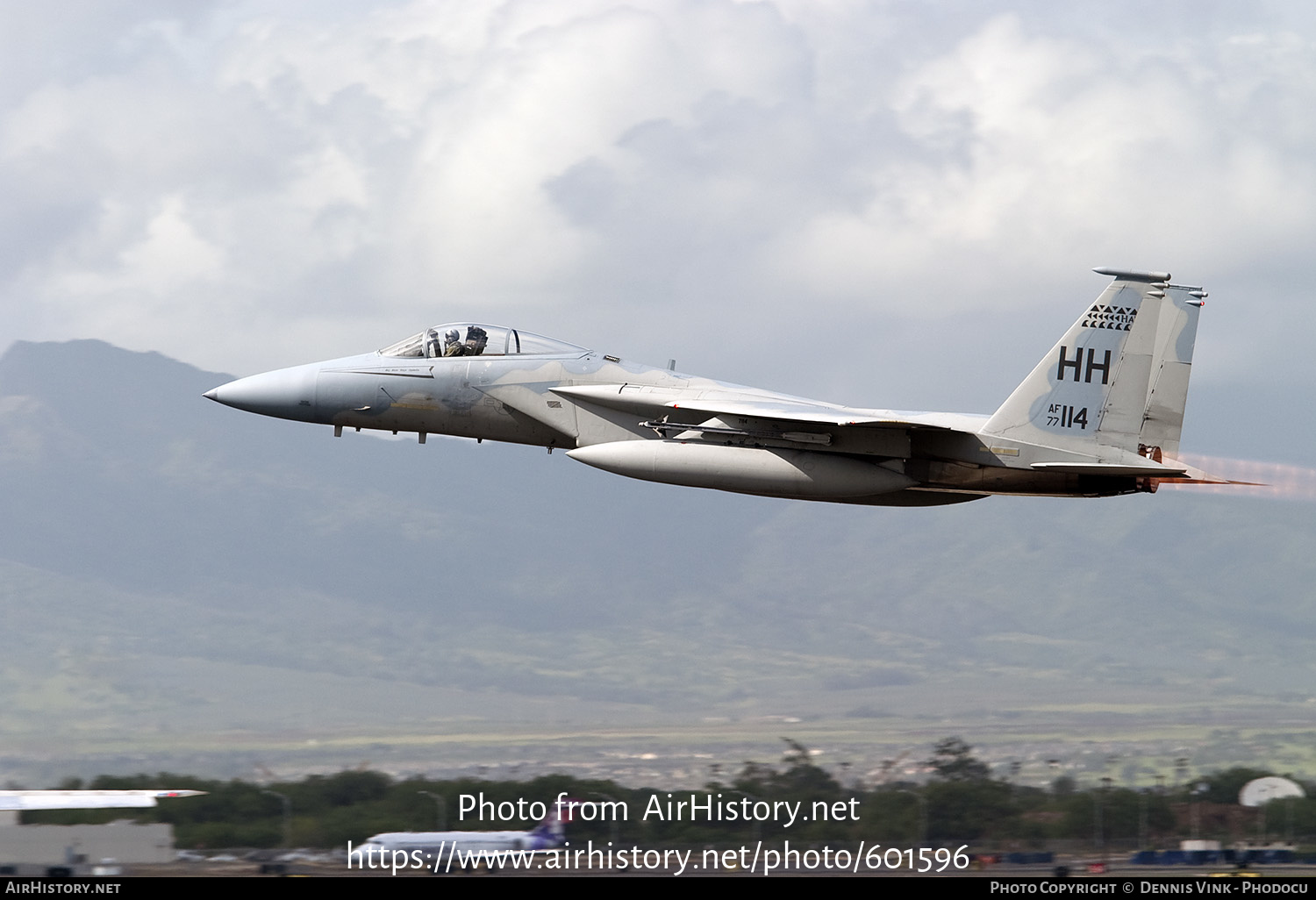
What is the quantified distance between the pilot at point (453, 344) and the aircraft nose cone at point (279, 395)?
233 centimetres

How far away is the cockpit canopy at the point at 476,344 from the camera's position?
25031 millimetres

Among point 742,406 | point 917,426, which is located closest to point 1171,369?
point 917,426

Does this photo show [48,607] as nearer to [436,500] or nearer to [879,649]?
[436,500]

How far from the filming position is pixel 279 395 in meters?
25.3

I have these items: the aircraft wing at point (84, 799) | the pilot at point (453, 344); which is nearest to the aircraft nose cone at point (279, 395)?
the pilot at point (453, 344)

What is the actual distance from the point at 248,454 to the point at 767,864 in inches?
6220

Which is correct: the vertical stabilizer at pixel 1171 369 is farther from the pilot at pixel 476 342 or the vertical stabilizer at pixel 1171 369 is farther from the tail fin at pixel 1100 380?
the pilot at pixel 476 342

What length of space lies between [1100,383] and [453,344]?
34.8ft

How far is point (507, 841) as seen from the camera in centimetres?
2806

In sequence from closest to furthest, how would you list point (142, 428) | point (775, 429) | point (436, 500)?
1. point (775, 429)
2. point (436, 500)
3. point (142, 428)

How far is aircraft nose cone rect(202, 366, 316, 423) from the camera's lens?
2528 cm

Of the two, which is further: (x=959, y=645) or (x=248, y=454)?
(x=248, y=454)

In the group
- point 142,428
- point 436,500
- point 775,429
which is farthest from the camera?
point 142,428

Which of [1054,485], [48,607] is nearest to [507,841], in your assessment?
[1054,485]
